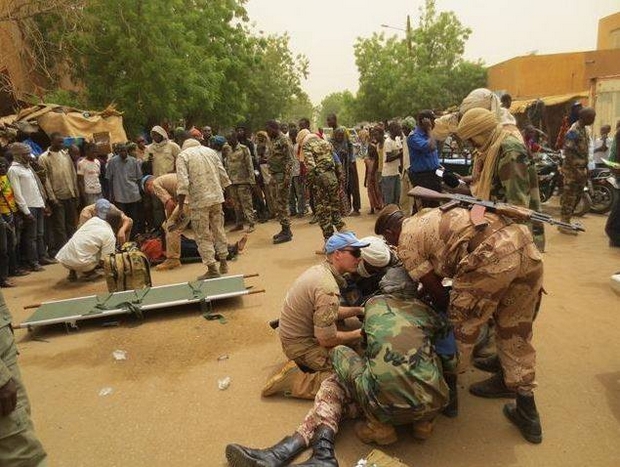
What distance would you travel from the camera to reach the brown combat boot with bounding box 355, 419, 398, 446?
99.4 inches

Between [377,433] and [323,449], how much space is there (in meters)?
0.34

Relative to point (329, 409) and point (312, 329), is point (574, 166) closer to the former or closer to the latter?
point (312, 329)

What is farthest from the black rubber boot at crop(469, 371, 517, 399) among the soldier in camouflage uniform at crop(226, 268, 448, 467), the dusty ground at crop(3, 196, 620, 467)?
the soldier in camouflage uniform at crop(226, 268, 448, 467)

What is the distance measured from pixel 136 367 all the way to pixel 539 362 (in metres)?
3.17

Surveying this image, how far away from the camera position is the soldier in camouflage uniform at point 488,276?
2.34m

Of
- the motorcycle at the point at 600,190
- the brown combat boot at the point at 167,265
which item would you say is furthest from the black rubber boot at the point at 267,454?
the motorcycle at the point at 600,190

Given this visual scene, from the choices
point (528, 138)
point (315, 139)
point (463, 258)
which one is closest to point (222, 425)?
point (463, 258)

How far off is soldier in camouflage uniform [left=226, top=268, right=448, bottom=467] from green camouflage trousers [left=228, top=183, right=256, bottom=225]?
19.6 ft

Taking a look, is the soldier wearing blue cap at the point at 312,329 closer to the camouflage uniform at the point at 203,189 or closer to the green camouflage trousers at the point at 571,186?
the camouflage uniform at the point at 203,189

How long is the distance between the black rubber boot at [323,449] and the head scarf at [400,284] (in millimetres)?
888

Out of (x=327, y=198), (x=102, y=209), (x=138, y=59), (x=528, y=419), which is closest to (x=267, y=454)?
(x=528, y=419)

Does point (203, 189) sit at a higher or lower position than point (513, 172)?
lower

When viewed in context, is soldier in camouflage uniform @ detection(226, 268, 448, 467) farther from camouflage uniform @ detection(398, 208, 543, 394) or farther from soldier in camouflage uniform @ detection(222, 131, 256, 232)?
soldier in camouflage uniform @ detection(222, 131, 256, 232)

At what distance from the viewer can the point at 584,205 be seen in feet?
24.0
